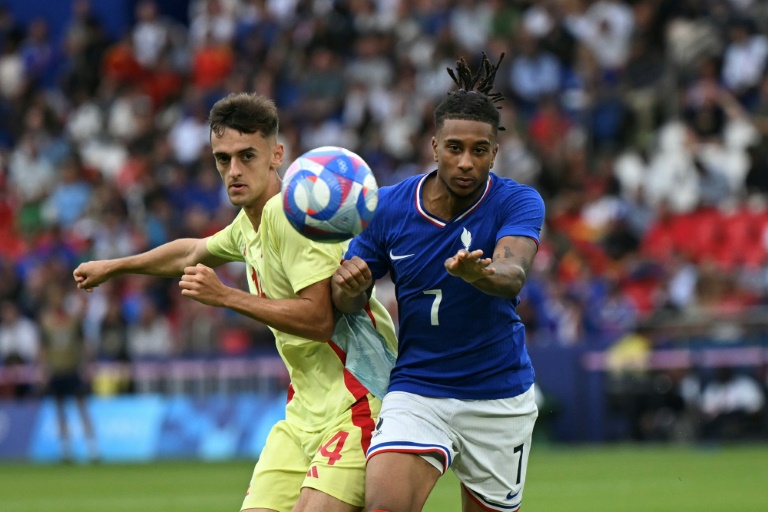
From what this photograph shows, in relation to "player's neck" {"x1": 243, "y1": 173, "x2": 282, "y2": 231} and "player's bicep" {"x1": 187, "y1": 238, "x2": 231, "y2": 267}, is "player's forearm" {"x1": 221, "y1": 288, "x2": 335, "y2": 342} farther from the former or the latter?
"player's bicep" {"x1": 187, "y1": 238, "x2": 231, "y2": 267}

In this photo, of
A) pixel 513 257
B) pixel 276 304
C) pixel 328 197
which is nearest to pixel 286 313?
pixel 276 304

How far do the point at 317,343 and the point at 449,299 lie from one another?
64 centimetres

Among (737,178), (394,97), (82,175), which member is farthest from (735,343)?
(82,175)

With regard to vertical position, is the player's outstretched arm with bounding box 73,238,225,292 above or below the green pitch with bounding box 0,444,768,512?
above

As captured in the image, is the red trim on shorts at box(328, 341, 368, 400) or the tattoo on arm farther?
the red trim on shorts at box(328, 341, 368, 400)

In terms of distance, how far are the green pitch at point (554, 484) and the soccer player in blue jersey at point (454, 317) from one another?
16.2ft

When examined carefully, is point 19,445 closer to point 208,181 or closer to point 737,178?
point 208,181

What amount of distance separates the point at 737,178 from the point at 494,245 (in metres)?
13.2

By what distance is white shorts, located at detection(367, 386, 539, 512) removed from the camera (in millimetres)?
6215

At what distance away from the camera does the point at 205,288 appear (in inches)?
235

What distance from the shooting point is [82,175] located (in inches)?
917

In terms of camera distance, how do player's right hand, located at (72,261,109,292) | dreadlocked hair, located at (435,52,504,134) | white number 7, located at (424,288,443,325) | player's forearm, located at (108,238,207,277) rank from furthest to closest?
player's forearm, located at (108,238,207,277) < player's right hand, located at (72,261,109,292) < white number 7, located at (424,288,443,325) < dreadlocked hair, located at (435,52,504,134)

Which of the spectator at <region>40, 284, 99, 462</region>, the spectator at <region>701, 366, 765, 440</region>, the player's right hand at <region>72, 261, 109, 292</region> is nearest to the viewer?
the player's right hand at <region>72, 261, 109, 292</region>

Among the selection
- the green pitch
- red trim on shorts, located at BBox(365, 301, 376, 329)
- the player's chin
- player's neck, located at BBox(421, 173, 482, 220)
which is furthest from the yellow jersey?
the green pitch
